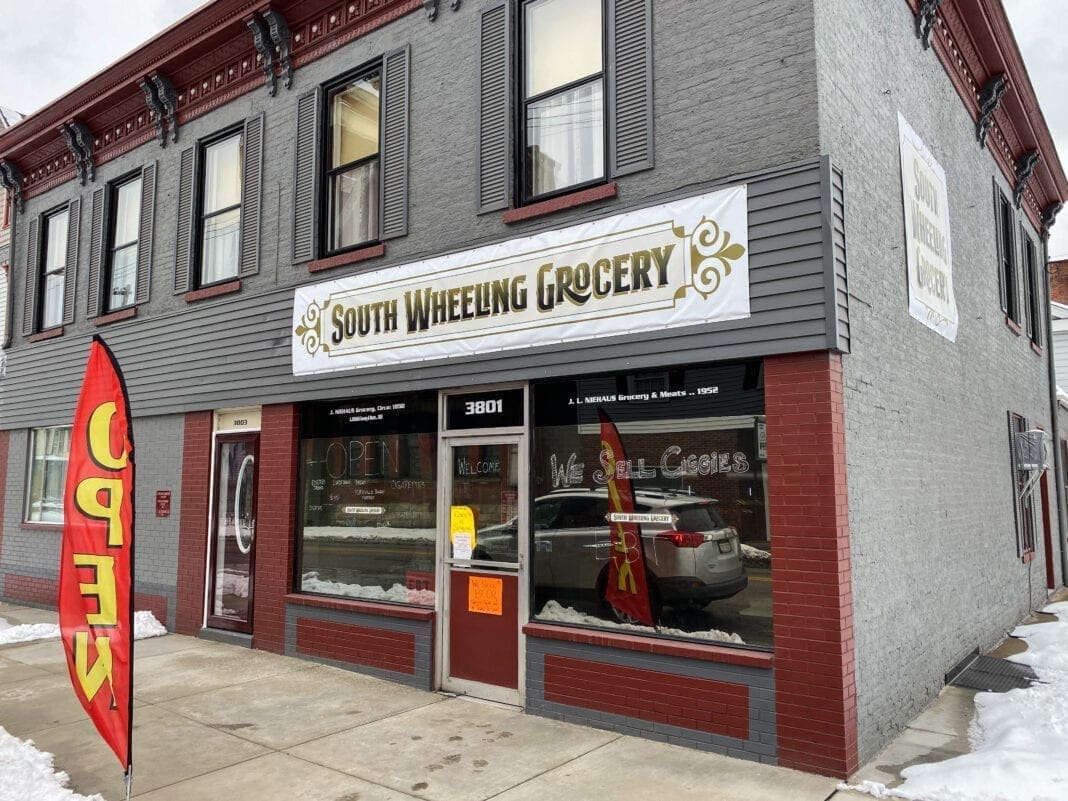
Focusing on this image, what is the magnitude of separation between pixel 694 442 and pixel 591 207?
2.18 meters

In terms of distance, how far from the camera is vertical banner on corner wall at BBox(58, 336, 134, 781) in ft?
14.9

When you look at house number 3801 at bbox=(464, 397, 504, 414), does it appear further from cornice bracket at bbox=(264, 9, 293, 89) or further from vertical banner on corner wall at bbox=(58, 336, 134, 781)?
cornice bracket at bbox=(264, 9, 293, 89)

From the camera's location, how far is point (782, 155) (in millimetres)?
5816

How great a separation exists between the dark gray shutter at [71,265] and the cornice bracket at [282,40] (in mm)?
5203

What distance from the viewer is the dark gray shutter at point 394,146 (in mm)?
8336

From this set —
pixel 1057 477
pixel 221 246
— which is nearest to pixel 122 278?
pixel 221 246

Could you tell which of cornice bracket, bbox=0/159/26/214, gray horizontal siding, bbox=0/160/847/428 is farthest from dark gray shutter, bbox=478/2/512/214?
cornice bracket, bbox=0/159/26/214

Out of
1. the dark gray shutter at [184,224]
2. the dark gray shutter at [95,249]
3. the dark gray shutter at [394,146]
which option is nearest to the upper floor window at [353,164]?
the dark gray shutter at [394,146]

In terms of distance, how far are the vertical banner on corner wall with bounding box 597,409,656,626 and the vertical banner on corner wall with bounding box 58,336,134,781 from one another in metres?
3.49

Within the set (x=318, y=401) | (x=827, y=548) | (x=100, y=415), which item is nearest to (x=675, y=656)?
(x=827, y=548)

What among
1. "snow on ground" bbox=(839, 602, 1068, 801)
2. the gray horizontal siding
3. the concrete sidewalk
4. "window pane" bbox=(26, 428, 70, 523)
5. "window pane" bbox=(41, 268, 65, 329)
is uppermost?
"window pane" bbox=(41, 268, 65, 329)

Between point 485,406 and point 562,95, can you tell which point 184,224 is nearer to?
point 485,406

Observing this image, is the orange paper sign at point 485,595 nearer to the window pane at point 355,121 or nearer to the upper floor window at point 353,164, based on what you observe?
the upper floor window at point 353,164

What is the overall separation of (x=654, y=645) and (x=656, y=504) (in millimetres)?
1044
